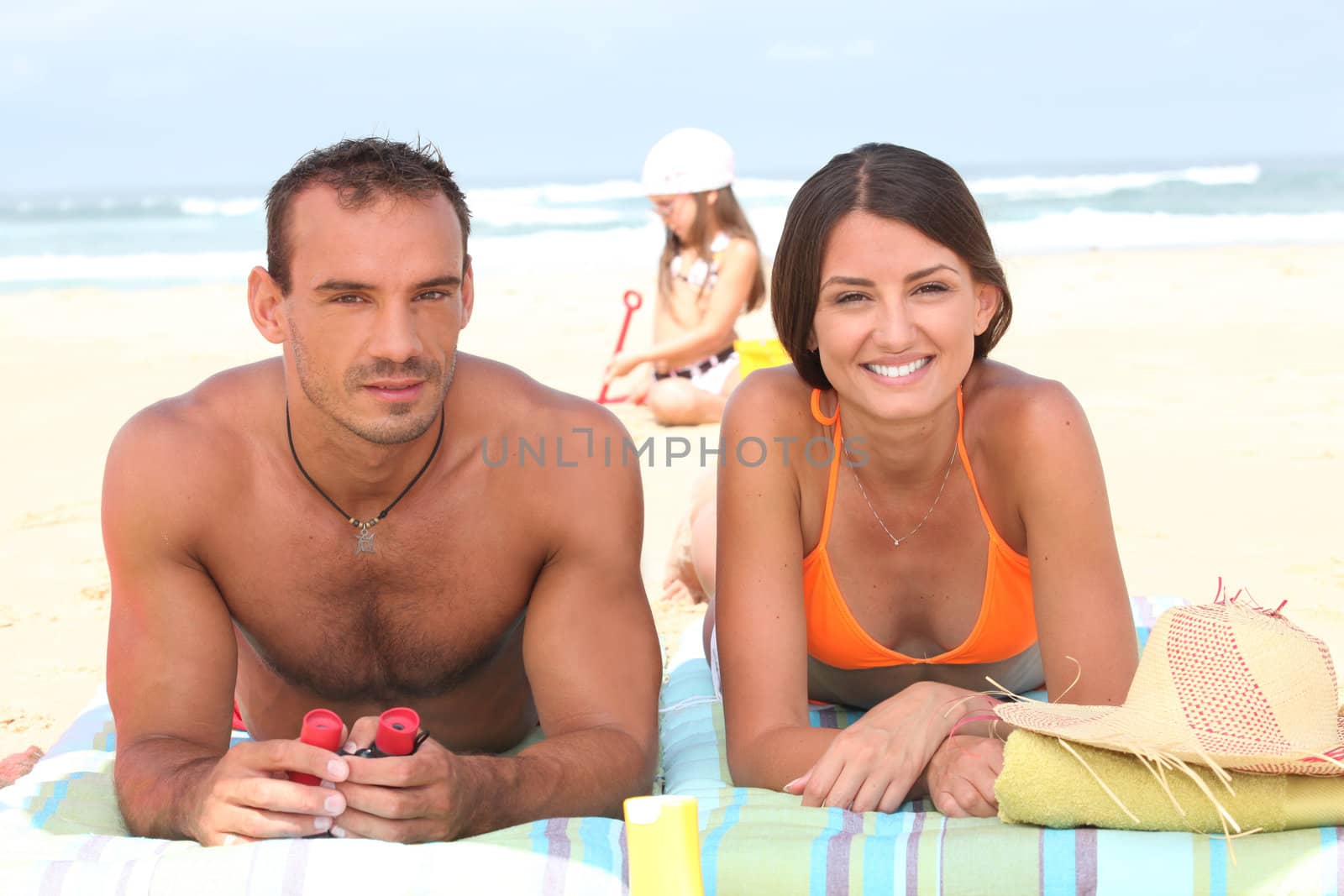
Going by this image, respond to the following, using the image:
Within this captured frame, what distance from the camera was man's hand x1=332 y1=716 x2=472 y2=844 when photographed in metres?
2.19

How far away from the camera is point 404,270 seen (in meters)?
2.60

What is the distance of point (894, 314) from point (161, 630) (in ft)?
5.25

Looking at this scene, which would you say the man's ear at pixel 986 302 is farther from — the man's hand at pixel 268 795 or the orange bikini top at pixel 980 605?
the man's hand at pixel 268 795

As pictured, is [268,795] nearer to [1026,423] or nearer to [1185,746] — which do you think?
[1185,746]

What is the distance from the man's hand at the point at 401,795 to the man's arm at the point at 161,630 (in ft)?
1.17

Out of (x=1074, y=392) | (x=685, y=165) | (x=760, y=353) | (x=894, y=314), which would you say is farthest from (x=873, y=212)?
(x=1074, y=392)

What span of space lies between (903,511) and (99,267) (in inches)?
831

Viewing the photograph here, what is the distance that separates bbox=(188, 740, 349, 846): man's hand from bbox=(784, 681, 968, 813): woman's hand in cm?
90

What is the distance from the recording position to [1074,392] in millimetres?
9086

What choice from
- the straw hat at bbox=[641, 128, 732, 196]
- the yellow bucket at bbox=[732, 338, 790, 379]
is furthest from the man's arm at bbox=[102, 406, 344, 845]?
the straw hat at bbox=[641, 128, 732, 196]

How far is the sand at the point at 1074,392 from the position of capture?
16.0ft

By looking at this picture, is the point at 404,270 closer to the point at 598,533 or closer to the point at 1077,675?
the point at 598,533

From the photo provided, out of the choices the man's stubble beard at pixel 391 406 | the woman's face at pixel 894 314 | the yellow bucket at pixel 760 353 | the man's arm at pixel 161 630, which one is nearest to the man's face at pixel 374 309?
the man's stubble beard at pixel 391 406

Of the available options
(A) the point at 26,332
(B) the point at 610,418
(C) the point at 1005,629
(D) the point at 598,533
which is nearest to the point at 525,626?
(D) the point at 598,533
